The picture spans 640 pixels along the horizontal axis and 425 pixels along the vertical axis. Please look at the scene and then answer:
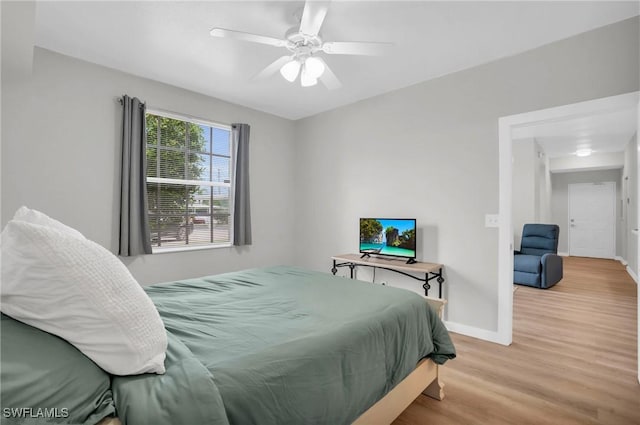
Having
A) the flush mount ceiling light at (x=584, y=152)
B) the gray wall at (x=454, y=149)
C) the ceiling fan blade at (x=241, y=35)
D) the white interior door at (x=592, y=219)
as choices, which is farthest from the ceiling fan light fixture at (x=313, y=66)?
the white interior door at (x=592, y=219)

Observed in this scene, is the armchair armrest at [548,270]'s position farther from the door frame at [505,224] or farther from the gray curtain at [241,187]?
the gray curtain at [241,187]

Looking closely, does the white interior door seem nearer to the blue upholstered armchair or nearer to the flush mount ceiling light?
the flush mount ceiling light

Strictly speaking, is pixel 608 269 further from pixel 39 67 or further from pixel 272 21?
pixel 39 67

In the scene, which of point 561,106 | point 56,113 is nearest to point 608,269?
point 561,106

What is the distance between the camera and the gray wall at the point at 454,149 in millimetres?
2568

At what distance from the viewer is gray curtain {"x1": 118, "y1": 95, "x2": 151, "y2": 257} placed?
314cm

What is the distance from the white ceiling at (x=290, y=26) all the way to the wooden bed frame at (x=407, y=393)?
2.05 m

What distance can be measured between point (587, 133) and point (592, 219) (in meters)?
3.69

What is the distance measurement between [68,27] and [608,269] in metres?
9.10

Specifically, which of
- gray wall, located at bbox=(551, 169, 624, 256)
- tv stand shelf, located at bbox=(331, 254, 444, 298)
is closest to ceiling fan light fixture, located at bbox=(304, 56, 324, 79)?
tv stand shelf, located at bbox=(331, 254, 444, 298)

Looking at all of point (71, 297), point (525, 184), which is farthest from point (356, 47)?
point (525, 184)

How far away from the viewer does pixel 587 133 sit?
576cm

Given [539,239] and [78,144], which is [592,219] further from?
[78,144]

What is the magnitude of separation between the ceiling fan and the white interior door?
29.1 ft
